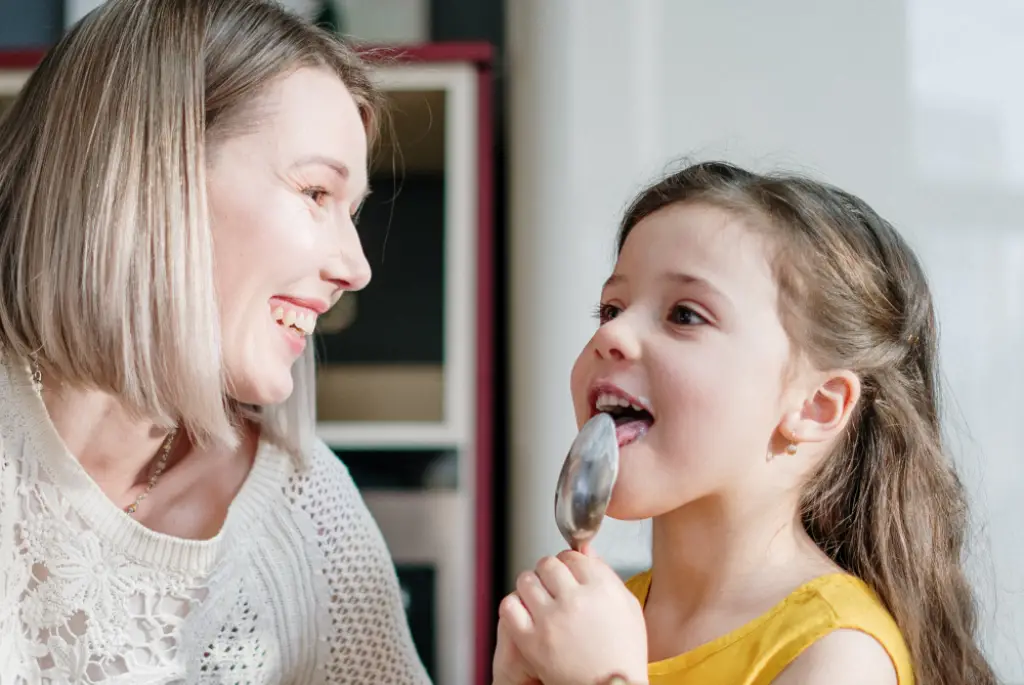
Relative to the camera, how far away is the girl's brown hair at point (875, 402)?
2.69 ft

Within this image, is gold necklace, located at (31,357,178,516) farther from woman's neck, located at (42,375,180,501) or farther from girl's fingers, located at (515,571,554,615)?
girl's fingers, located at (515,571,554,615)

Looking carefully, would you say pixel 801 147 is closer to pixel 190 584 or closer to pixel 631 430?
pixel 631 430

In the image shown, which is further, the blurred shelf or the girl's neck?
the blurred shelf

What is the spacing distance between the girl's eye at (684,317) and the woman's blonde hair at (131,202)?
39 centimetres

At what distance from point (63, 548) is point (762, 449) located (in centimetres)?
60

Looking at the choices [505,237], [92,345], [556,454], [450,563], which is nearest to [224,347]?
[92,345]

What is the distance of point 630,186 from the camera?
1.44 metres

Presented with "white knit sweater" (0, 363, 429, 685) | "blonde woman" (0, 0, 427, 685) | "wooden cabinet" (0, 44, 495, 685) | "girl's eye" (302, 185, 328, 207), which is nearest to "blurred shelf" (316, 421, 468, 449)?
"wooden cabinet" (0, 44, 495, 685)

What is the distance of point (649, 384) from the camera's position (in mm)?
792

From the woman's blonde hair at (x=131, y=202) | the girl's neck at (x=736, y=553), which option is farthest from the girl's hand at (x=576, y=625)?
the woman's blonde hair at (x=131, y=202)

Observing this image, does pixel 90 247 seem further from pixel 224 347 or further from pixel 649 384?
pixel 649 384

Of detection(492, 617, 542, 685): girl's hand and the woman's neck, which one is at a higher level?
the woman's neck

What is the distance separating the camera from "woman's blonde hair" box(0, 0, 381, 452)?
2.89 feet

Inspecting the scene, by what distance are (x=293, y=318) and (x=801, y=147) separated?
0.79 metres
